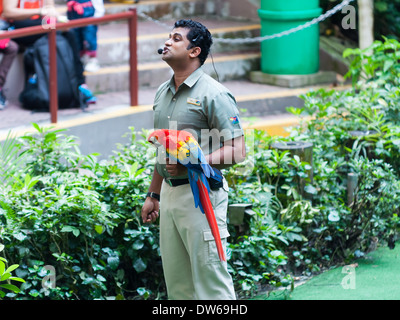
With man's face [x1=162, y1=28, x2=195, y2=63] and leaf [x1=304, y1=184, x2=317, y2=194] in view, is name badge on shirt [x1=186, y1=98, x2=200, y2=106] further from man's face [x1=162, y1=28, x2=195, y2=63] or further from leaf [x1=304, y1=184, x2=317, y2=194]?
leaf [x1=304, y1=184, x2=317, y2=194]

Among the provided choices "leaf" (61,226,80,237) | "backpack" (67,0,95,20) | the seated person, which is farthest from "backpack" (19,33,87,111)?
"leaf" (61,226,80,237)

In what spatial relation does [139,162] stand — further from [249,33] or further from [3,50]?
[249,33]

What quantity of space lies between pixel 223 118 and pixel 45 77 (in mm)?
4030

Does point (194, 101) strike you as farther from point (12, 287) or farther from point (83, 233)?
point (12, 287)

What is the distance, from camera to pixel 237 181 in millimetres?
5570

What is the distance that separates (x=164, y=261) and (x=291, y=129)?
2.57 meters

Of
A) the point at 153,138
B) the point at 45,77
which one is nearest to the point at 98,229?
the point at 153,138

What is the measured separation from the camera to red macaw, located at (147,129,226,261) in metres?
3.73

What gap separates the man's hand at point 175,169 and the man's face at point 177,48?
0.56 meters

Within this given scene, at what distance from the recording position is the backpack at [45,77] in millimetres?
7520

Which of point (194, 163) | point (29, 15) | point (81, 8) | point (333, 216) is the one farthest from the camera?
point (81, 8)

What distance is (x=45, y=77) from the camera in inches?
297

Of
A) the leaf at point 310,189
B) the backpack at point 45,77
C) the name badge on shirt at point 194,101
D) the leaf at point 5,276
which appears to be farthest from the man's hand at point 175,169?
the backpack at point 45,77

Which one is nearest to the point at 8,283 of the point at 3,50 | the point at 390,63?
the point at 3,50
